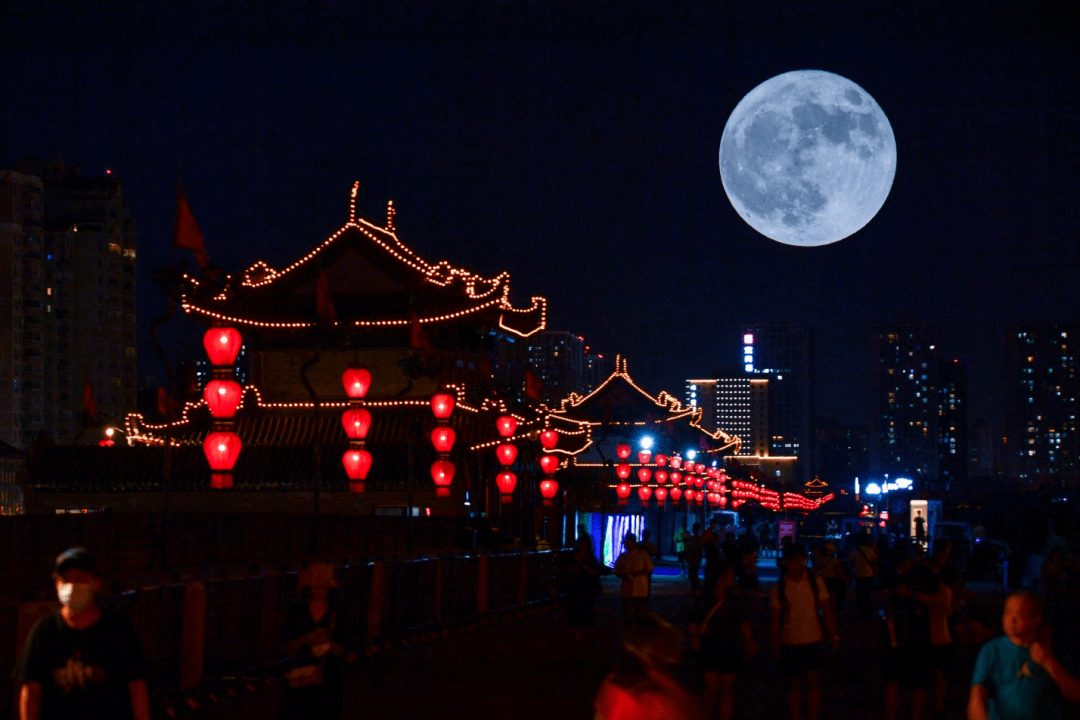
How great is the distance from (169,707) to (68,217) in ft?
380

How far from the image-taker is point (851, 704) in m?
14.0

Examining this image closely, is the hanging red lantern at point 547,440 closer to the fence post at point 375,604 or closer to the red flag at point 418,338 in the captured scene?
the red flag at point 418,338

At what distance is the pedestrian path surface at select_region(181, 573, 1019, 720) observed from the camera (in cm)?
1316

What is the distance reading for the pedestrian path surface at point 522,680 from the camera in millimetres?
13156

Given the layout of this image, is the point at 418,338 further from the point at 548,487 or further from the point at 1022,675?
the point at 1022,675

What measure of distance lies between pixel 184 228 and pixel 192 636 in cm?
852

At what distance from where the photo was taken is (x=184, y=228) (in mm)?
20031

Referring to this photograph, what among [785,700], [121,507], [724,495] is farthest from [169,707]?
[724,495]

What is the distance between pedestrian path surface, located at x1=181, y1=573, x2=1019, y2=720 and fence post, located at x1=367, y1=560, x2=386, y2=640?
1.18 feet

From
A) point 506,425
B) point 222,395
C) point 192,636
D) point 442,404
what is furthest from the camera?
point 506,425

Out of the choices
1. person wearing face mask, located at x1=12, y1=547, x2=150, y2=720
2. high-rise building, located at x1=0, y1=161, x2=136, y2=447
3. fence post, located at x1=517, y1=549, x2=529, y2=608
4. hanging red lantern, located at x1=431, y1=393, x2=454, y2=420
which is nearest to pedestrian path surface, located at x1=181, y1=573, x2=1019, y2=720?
fence post, located at x1=517, y1=549, x2=529, y2=608

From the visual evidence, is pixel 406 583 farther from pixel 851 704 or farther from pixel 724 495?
pixel 724 495

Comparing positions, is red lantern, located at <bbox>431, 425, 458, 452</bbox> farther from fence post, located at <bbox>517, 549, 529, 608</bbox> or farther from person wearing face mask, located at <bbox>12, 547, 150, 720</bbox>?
person wearing face mask, located at <bbox>12, 547, 150, 720</bbox>

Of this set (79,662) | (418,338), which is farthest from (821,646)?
(418,338)
